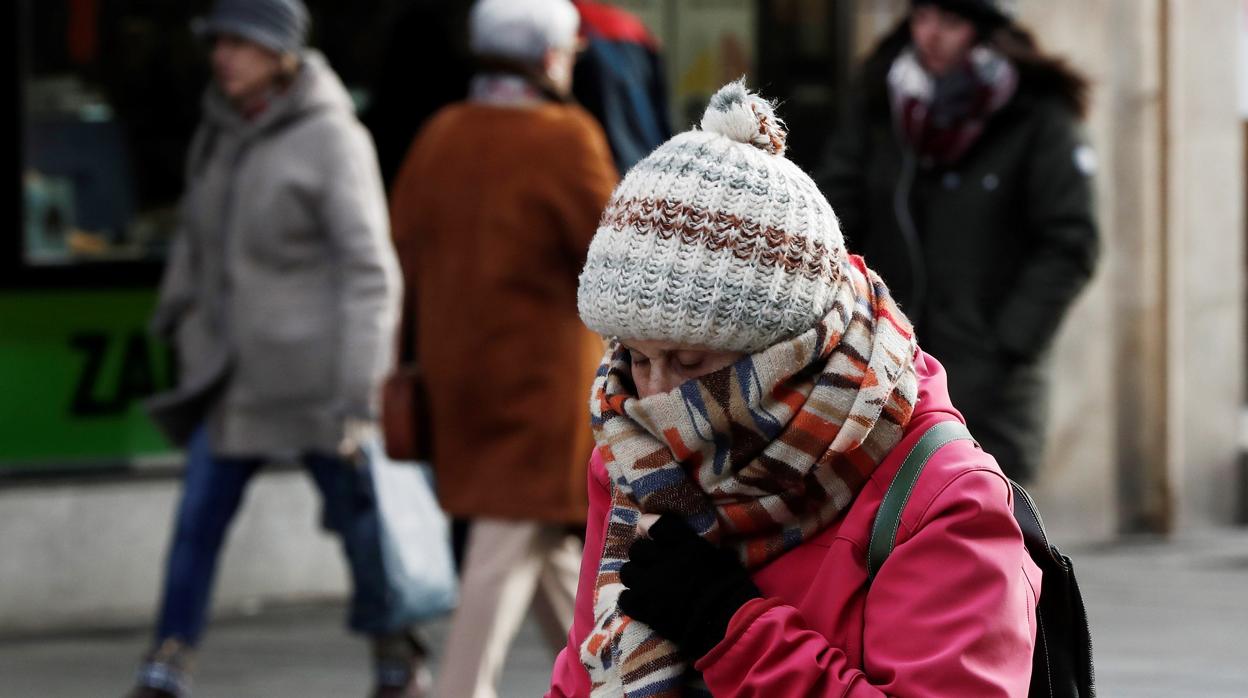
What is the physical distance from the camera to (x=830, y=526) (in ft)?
7.81

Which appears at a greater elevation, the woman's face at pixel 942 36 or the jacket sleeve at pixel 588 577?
the jacket sleeve at pixel 588 577

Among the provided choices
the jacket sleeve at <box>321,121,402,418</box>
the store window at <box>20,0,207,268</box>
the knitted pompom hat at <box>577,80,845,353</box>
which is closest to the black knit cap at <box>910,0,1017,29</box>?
the jacket sleeve at <box>321,121,402,418</box>

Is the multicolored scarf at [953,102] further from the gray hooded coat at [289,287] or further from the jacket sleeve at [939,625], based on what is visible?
the jacket sleeve at [939,625]

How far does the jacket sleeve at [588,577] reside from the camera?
2.64m

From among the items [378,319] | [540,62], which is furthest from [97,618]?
[540,62]

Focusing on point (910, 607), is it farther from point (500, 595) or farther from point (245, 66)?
point (245, 66)

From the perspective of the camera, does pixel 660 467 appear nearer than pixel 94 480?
Yes

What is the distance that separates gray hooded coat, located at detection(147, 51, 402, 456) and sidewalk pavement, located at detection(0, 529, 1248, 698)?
2.84 feet

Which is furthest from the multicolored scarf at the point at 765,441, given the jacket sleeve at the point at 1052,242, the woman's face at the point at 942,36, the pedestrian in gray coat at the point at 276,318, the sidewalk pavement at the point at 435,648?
the sidewalk pavement at the point at 435,648

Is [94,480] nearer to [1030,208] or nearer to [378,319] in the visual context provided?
[378,319]

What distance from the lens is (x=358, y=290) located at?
5738mm

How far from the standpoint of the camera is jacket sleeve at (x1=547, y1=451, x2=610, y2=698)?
2.64 metres

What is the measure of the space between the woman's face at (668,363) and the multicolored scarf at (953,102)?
3.19 metres

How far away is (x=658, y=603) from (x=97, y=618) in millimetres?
5251
